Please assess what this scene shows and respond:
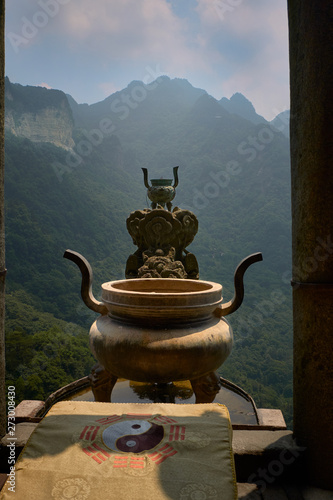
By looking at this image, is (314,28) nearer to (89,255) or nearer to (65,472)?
(65,472)

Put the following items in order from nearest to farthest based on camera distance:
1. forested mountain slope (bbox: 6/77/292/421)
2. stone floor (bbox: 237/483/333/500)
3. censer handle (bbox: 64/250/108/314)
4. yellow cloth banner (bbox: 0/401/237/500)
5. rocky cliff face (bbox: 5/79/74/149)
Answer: yellow cloth banner (bbox: 0/401/237/500), stone floor (bbox: 237/483/333/500), censer handle (bbox: 64/250/108/314), forested mountain slope (bbox: 6/77/292/421), rocky cliff face (bbox: 5/79/74/149)

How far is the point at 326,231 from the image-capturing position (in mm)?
1832

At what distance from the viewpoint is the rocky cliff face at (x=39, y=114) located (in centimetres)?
Answer: 3862

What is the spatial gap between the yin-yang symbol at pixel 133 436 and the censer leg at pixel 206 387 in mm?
709

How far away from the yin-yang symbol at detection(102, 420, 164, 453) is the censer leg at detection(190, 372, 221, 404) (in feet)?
2.33

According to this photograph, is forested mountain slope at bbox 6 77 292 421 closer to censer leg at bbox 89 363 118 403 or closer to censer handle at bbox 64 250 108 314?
censer leg at bbox 89 363 118 403

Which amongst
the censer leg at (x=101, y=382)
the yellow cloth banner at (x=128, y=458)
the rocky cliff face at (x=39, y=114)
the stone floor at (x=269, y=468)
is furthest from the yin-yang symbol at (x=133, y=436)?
the rocky cliff face at (x=39, y=114)

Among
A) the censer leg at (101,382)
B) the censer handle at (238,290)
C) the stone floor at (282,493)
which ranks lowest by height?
the stone floor at (282,493)

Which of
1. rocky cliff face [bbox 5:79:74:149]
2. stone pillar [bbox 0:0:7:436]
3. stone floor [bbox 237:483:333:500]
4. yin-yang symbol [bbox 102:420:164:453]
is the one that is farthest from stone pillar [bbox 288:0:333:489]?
rocky cliff face [bbox 5:79:74:149]

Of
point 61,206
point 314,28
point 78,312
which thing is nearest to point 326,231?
point 314,28

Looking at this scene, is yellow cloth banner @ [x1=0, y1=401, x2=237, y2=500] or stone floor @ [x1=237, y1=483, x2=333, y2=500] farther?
stone floor @ [x1=237, y1=483, x2=333, y2=500]

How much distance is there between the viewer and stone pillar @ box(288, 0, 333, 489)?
1823mm

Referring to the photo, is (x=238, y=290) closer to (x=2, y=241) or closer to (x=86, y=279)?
(x=86, y=279)

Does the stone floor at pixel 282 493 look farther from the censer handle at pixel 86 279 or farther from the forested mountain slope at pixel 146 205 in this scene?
the forested mountain slope at pixel 146 205
